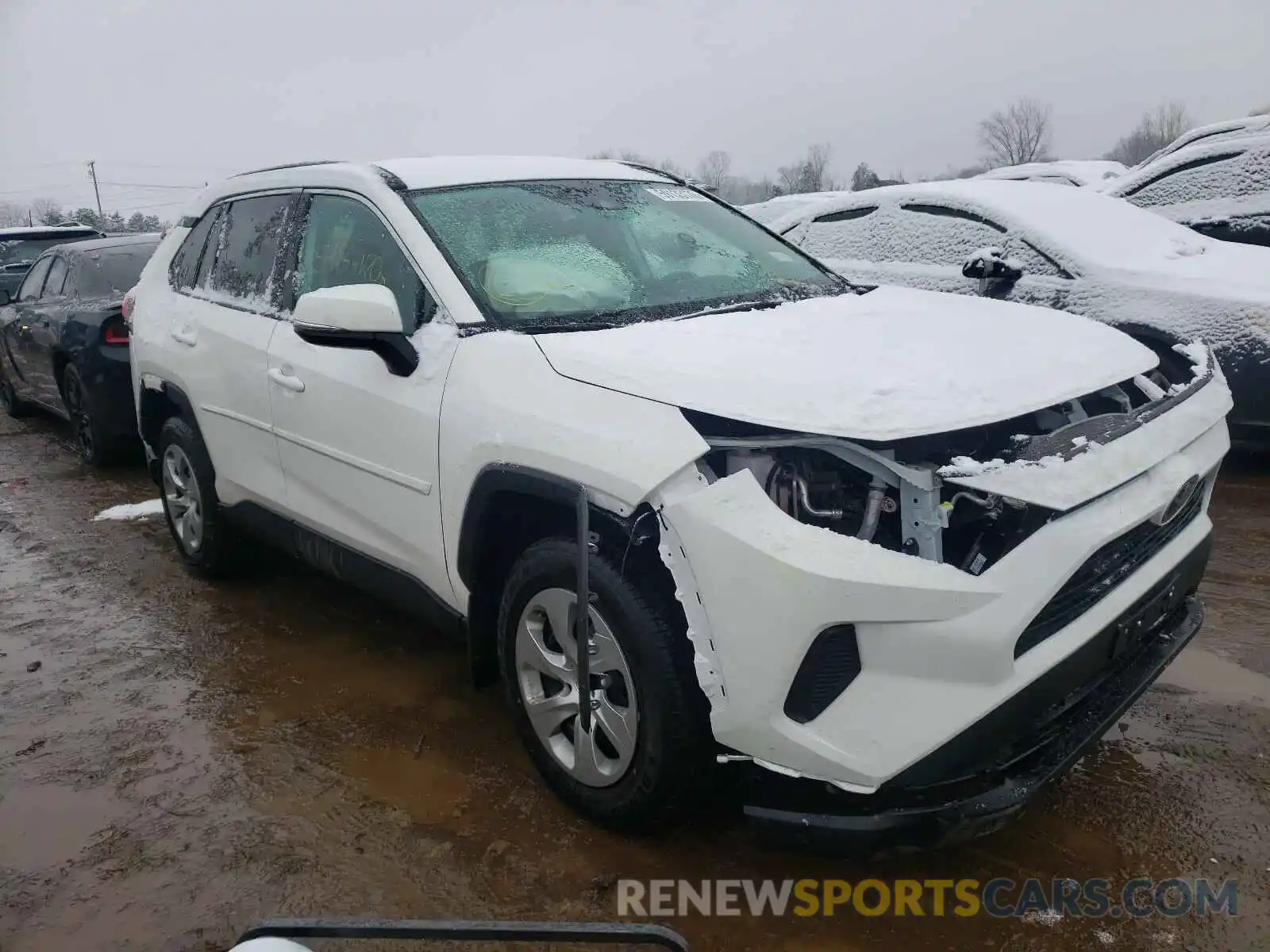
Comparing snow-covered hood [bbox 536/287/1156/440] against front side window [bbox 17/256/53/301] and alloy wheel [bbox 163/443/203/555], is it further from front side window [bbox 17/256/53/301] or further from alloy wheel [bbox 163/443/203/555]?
front side window [bbox 17/256/53/301]

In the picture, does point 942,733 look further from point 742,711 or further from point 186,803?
point 186,803

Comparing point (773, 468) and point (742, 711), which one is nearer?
point (742, 711)

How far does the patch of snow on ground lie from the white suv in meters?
2.96

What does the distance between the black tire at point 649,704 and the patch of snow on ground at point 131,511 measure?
171 inches

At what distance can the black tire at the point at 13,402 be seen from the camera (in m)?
9.12

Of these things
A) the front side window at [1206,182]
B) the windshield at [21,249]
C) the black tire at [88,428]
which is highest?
the front side window at [1206,182]

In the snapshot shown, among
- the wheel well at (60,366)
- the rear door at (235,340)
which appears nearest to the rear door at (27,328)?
the wheel well at (60,366)

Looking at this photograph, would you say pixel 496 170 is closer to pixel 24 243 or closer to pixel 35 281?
pixel 35 281

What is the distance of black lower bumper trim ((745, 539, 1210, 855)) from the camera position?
2082 mm

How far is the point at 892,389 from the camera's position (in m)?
2.20

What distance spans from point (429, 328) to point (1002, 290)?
2.91 m

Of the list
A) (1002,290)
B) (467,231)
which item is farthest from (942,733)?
(1002,290)

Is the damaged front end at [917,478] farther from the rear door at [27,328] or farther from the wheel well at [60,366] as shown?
the rear door at [27,328]

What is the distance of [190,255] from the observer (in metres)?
4.59
